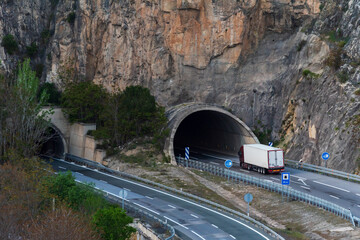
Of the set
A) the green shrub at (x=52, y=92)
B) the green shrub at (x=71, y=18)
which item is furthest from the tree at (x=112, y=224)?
the green shrub at (x=71, y=18)

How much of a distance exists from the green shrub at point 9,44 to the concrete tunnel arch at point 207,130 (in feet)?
109

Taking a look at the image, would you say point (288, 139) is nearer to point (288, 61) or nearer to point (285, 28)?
point (288, 61)

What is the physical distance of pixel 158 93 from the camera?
73000mm

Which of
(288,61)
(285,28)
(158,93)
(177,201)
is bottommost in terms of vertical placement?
(177,201)

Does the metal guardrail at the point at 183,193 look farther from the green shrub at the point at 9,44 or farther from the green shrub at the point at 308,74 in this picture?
the green shrub at the point at 9,44

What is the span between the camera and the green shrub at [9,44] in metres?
92.0

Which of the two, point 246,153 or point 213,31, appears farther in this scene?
point 213,31

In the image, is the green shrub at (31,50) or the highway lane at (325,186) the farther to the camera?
the green shrub at (31,50)

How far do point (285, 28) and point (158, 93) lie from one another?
18086 mm

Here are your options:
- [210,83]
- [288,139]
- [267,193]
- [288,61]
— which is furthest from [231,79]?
[267,193]

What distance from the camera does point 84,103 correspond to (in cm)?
7050

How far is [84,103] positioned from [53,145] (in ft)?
31.1

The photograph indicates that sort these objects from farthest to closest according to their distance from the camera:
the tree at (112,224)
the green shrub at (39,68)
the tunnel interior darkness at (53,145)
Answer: the green shrub at (39,68), the tunnel interior darkness at (53,145), the tree at (112,224)

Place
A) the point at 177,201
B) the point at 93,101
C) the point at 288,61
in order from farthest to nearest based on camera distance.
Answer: the point at 93,101 < the point at 288,61 < the point at 177,201
